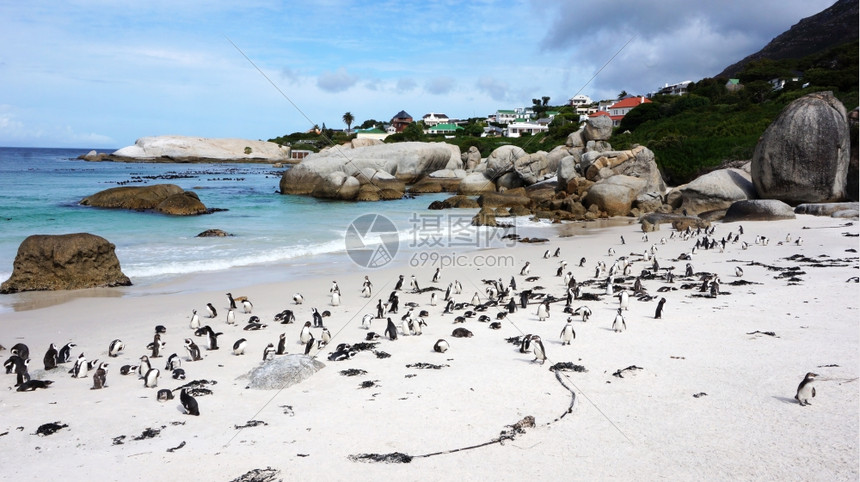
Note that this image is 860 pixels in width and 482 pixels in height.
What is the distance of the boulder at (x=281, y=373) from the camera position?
739cm

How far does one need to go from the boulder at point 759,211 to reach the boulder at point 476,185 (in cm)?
2094

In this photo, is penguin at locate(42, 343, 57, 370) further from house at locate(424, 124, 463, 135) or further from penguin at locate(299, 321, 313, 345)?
house at locate(424, 124, 463, 135)

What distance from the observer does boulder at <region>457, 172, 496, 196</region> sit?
138 feet

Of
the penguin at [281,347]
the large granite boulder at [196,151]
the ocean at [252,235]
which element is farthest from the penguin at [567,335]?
the large granite boulder at [196,151]

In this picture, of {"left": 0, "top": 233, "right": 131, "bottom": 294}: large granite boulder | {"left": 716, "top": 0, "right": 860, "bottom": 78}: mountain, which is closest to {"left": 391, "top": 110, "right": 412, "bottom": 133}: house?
{"left": 716, "top": 0, "right": 860, "bottom": 78}: mountain

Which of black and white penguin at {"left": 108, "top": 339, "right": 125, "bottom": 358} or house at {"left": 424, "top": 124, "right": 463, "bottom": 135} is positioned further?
house at {"left": 424, "top": 124, "right": 463, "bottom": 135}

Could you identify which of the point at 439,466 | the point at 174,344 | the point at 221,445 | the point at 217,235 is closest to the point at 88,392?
the point at 174,344

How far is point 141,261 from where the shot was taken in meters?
17.7

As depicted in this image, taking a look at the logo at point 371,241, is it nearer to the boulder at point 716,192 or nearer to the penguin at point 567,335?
the penguin at point 567,335

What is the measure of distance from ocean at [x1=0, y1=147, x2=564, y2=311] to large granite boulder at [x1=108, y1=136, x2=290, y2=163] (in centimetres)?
7021

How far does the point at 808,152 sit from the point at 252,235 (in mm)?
22583

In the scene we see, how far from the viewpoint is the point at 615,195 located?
91.7 feet

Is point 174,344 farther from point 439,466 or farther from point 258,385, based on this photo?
point 439,466

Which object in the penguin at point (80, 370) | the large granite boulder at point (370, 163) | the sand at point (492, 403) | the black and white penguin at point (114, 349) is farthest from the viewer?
the large granite boulder at point (370, 163)
